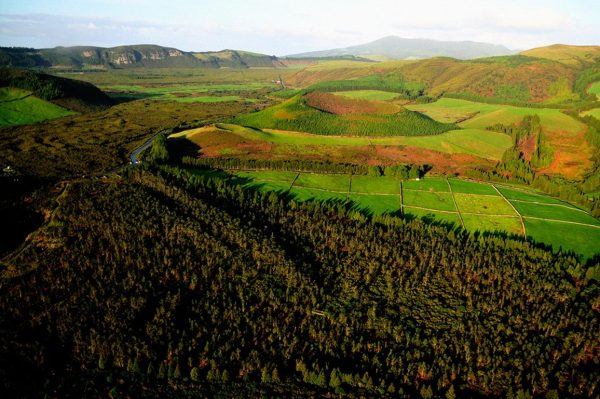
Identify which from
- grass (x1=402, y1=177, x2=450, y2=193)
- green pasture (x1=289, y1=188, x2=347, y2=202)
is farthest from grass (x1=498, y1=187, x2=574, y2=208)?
green pasture (x1=289, y1=188, x2=347, y2=202)

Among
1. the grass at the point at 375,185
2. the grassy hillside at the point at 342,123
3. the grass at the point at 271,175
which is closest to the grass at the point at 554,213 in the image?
the grass at the point at 375,185

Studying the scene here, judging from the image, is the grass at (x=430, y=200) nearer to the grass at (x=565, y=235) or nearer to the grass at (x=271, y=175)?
the grass at (x=565, y=235)

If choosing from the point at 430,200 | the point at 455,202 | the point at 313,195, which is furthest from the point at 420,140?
the point at 313,195

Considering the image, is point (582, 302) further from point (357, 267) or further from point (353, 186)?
point (353, 186)

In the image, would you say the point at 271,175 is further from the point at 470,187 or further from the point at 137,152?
the point at 137,152

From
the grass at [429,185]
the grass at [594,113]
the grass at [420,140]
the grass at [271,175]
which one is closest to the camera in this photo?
the grass at [429,185]

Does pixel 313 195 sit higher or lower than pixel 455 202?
lower
